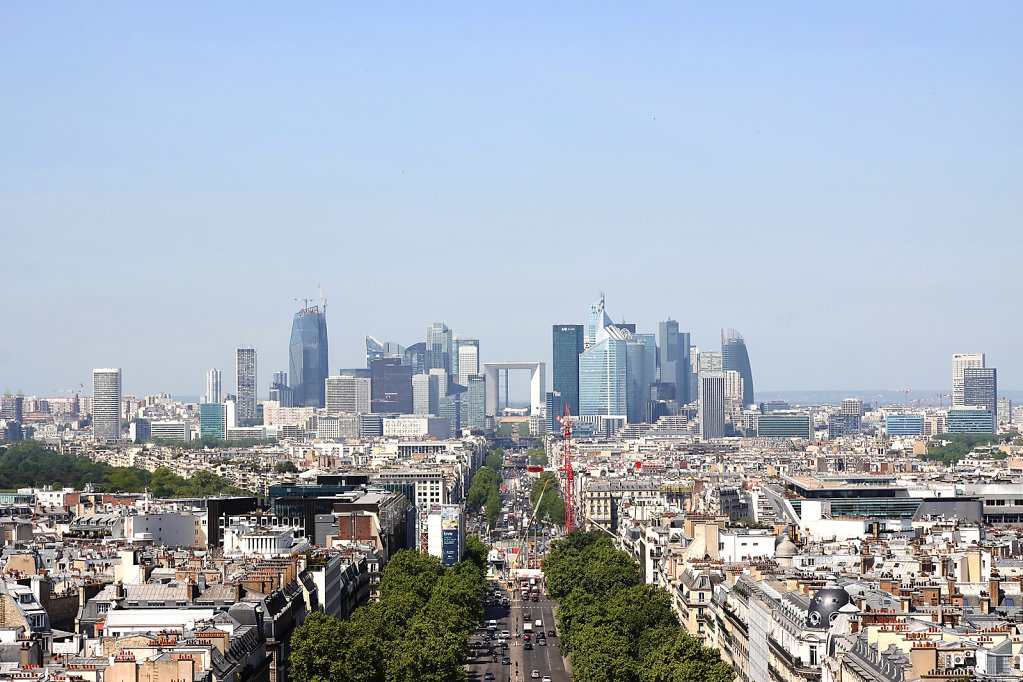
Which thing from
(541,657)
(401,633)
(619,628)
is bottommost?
(541,657)

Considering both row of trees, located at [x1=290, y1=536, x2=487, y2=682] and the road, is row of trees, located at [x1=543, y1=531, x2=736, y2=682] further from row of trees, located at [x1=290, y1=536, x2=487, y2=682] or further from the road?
row of trees, located at [x1=290, y1=536, x2=487, y2=682]

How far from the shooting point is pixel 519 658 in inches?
3829

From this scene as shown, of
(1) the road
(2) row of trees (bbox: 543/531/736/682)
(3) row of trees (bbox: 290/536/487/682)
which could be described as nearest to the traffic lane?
(1) the road

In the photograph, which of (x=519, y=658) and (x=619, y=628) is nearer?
(x=619, y=628)

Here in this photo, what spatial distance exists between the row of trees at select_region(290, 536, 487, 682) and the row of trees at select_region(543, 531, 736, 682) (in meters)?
4.90

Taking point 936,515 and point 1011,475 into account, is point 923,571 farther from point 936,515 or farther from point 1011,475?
point 1011,475

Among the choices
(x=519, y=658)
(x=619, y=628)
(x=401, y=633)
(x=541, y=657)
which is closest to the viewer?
(x=401, y=633)

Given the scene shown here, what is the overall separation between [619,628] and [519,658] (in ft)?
26.6

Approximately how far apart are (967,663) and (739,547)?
169 ft

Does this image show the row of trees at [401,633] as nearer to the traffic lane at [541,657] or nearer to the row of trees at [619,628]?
the traffic lane at [541,657]

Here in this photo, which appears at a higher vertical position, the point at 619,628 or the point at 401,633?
the point at 401,633

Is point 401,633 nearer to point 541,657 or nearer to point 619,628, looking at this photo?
point 619,628

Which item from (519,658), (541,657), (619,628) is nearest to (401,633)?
(619,628)

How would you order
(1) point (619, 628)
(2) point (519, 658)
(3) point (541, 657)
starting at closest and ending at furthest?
(1) point (619, 628), (2) point (519, 658), (3) point (541, 657)
